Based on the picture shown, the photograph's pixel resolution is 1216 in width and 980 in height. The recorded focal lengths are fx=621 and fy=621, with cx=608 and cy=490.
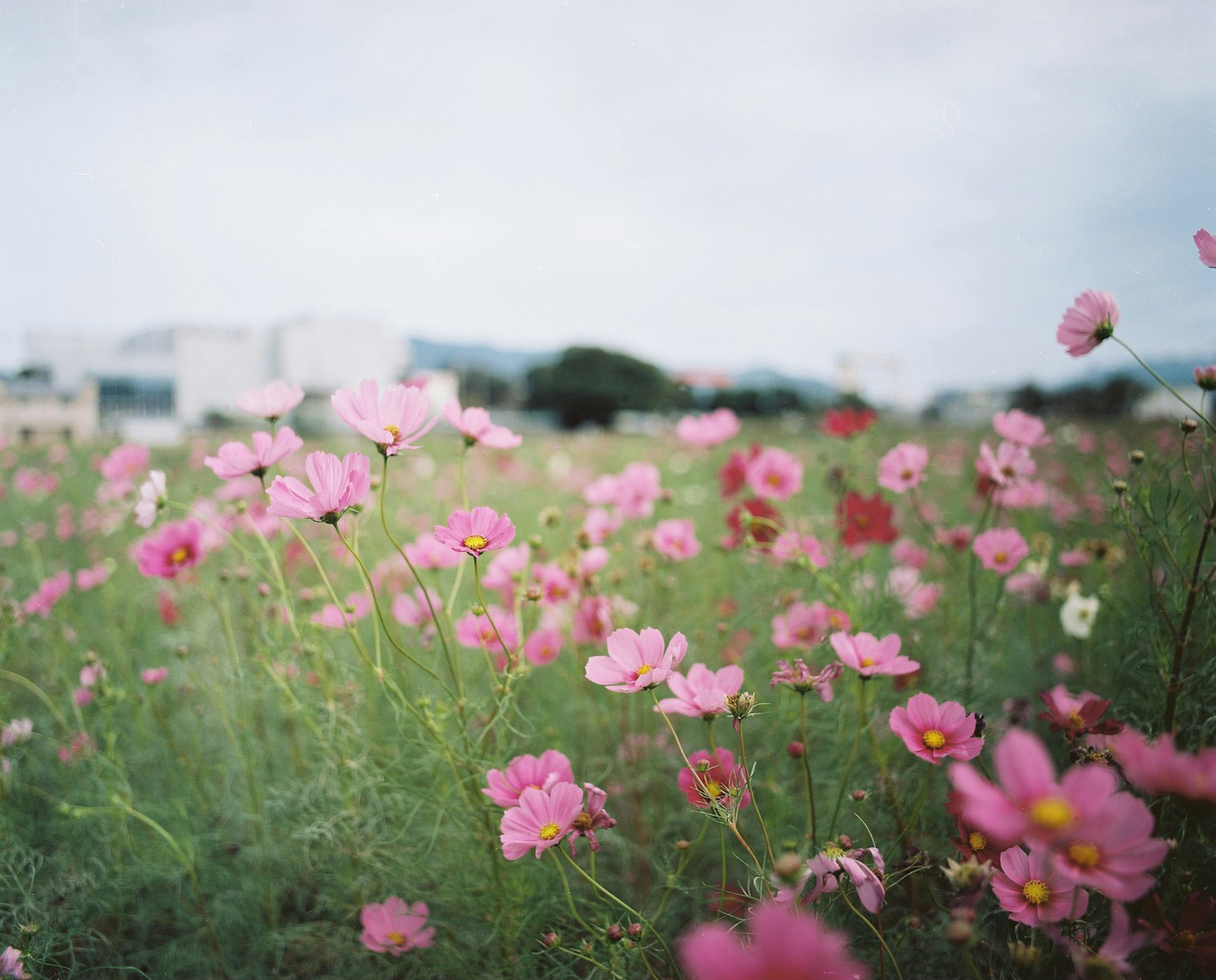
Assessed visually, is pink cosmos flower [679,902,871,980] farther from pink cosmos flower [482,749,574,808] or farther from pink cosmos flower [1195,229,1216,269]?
pink cosmos flower [1195,229,1216,269]

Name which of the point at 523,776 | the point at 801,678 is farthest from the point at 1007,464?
the point at 523,776

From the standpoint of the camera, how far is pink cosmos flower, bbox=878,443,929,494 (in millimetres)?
971

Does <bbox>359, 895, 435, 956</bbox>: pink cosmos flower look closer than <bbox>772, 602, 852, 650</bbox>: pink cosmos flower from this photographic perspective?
Yes

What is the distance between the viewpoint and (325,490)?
53cm

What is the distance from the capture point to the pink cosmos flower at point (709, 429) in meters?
1.23

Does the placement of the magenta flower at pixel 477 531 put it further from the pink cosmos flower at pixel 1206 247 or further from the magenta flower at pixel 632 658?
the pink cosmos flower at pixel 1206 247

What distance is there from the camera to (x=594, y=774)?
978mm

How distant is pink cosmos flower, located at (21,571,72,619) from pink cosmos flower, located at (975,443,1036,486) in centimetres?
158

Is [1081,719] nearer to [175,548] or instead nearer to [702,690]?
[702,690]

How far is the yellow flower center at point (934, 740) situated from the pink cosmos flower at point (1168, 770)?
203 mm

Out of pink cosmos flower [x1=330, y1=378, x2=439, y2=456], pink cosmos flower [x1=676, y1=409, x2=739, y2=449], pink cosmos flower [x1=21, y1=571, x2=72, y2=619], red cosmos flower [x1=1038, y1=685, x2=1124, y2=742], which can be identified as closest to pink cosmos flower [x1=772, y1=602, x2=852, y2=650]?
red cosmos flower [x1=1038, y1=685, x2=1124, y2=742]

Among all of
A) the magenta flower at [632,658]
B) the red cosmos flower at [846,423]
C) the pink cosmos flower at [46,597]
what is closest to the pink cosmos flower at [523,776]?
the magenta flower at [632,658]

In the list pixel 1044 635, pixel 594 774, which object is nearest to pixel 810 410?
pixel 1044 635

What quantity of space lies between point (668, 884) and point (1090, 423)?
4.99m
